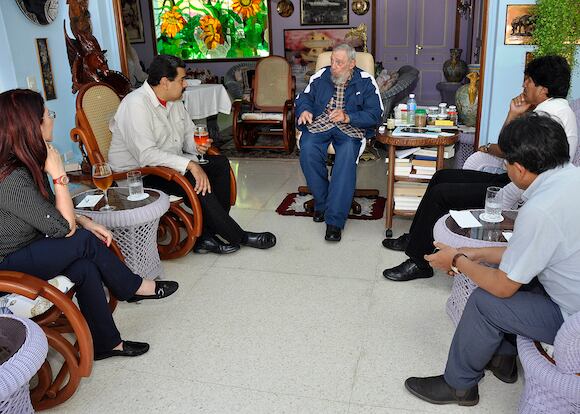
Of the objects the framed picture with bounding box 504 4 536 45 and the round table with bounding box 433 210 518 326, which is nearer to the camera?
the round table with bounding box 433 210 518 326

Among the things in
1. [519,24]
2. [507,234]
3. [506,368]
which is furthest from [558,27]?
[506,368]

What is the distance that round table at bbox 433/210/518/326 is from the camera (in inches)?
83.0

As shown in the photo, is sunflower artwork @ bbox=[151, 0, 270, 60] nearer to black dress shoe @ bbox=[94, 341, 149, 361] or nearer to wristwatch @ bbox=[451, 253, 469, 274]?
black dress shoe @ bbox=[94, 341, 149, 361]

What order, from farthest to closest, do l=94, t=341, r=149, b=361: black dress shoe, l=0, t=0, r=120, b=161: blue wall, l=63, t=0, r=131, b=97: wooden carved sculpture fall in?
l=63, t=0, r=131, b=97: wooden carved sculpture < l=0, t=0, r=120, b=161: blue wall < l=94, t=341, r=149, b=361: black dress shoe

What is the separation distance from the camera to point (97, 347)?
218 cm

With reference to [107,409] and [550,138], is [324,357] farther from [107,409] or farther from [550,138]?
[550,138]

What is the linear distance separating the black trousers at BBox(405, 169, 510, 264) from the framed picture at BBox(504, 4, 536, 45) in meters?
1.12

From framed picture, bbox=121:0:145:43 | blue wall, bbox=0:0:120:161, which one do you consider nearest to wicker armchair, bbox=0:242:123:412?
blue wall, bbox=0:0:120:161

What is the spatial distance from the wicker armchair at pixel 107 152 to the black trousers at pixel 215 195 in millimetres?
73

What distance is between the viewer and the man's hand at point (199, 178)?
3.02 meters

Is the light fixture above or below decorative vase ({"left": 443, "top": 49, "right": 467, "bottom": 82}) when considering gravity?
above

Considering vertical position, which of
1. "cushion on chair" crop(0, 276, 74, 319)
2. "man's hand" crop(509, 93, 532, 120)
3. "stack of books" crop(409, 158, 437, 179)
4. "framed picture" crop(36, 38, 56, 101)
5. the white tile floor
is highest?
"framed picture" crop(36, 38, 56, 101)

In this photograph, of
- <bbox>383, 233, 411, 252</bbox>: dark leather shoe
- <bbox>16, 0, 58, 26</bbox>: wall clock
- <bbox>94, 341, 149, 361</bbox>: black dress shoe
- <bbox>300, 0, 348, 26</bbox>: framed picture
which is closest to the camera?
<bbox>94, 341, 149, 361</bbox>: black dress shoe

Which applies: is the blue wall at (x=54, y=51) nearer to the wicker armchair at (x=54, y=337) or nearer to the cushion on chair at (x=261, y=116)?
the cushion on chair at (x=261, y=116)
